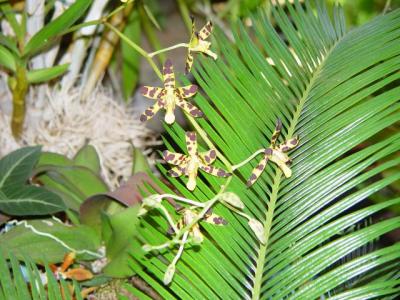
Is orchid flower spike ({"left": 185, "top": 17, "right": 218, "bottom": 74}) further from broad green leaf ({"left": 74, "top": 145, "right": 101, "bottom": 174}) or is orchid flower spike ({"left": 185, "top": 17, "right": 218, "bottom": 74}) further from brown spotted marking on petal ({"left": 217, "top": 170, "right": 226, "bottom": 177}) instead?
broad green leaf ({"left": 74, "top": 145, "right": 101, "bottom": 174})

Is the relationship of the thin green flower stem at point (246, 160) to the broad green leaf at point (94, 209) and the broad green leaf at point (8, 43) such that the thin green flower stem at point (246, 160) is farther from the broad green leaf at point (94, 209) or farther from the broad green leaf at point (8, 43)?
the broad green leaf at point (8, 43)

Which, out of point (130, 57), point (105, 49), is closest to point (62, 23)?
point (105, 49)

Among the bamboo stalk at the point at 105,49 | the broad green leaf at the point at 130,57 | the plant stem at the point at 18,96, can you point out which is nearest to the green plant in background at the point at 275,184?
the plant stem at the point at 18,96

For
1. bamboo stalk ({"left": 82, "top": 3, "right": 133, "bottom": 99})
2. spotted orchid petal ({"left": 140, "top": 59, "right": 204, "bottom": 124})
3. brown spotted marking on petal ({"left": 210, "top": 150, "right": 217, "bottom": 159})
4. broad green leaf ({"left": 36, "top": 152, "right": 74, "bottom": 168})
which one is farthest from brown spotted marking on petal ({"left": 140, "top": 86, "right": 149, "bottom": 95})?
bamboo stalk ({"left": 82, "top": 3, "right": 133, "bottom": 99})

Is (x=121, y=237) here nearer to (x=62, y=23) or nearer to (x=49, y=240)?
(x=49, y=240)

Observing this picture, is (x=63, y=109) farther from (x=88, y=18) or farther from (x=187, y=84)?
(x=187, y=84)

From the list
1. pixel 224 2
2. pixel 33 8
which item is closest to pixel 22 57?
pixel 33 8
